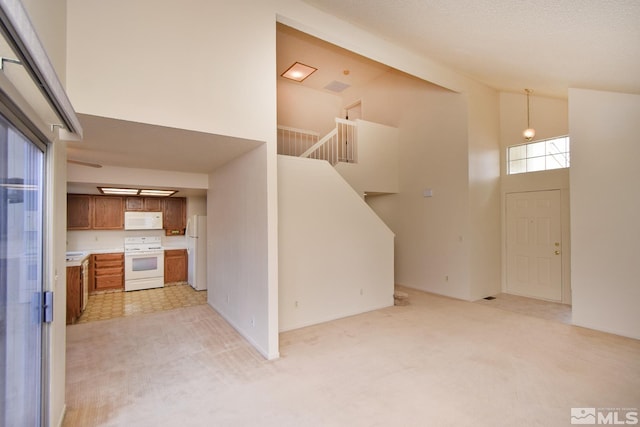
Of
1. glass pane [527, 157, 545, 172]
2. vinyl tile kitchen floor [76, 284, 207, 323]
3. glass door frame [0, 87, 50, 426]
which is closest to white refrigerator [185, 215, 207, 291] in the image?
vinyl tile kitchen floor [76, 284, 207, 323]

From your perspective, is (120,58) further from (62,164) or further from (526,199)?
(526,199)

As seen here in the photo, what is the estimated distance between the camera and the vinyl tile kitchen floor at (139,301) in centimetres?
510

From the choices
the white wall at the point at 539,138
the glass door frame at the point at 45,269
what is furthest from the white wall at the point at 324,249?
the white wall at the point at 539,138

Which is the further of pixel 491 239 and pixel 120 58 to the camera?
pixel 491 239

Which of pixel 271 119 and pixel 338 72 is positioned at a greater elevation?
pixel 338 72

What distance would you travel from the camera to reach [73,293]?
4758 millimetres

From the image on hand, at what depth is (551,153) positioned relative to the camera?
5.61 m

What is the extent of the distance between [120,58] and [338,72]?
205 inches

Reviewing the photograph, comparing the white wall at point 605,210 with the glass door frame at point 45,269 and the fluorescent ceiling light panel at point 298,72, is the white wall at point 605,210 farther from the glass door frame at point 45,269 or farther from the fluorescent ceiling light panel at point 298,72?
the glass door frame at point 45,269

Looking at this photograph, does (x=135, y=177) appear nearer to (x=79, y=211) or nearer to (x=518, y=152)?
(x=79, y=211)

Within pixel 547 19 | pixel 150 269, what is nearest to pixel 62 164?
pixel 547 19

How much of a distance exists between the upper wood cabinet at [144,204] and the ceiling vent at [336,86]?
5.00 metres

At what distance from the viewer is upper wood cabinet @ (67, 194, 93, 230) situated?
21.1ft

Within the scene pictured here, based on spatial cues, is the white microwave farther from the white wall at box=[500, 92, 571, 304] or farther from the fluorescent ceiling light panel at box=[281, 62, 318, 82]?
the white wall at box=[500, 92, 571, 304]
